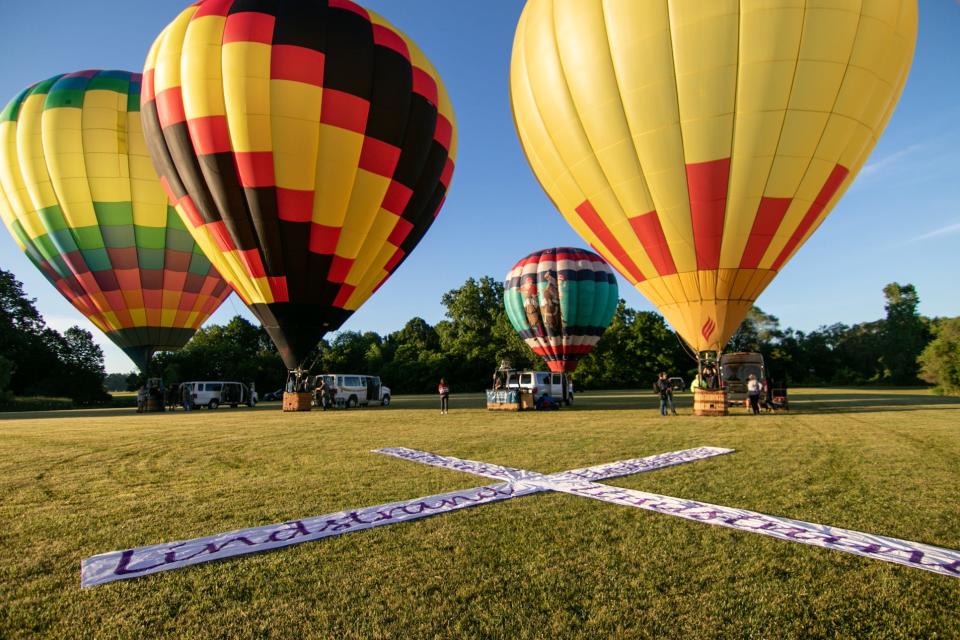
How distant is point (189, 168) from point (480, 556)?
1467cm

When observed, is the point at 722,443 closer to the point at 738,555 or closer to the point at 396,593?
the point at 738,555

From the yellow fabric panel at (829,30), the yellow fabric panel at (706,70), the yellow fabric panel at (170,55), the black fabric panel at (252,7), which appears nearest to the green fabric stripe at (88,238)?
the yellow fabric panel at (170,55)

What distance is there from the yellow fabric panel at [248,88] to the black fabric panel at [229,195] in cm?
95

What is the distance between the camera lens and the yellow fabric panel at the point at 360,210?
1475 cm

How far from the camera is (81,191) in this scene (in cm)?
1886

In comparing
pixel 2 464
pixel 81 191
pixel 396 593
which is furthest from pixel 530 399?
pixel 81 191

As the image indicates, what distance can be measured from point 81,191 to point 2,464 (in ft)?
51.0

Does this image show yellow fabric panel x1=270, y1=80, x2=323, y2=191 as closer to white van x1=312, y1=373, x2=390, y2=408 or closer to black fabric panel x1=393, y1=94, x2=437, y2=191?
black fabric panel x1=393, y1=94, x2=437, y2=191

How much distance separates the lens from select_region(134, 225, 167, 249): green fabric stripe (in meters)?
19.7

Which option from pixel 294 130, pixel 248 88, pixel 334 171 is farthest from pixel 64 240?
pixel 334 171

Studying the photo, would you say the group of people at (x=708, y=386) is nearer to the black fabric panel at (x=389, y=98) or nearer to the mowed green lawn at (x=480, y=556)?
the mowed green lawn at (x=480, y=556)

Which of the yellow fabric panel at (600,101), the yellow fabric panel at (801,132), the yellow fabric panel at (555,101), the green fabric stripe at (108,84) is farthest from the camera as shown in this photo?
the green fabric stripe at (108,84)

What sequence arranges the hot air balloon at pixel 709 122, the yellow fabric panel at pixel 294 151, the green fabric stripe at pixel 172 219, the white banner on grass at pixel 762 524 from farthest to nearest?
the green fabric stripe at pixel 172 219 → the yellow fabric panel at pixel 294 151 → the hot air balloon at pixel 709 122 → the white banner on grass at pixel 762 524

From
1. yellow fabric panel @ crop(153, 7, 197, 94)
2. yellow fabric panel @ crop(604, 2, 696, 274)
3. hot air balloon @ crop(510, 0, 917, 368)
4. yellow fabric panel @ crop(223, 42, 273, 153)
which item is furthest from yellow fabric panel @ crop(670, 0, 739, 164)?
yellow fabric panel @ crop(153, 7, 197, 94)
